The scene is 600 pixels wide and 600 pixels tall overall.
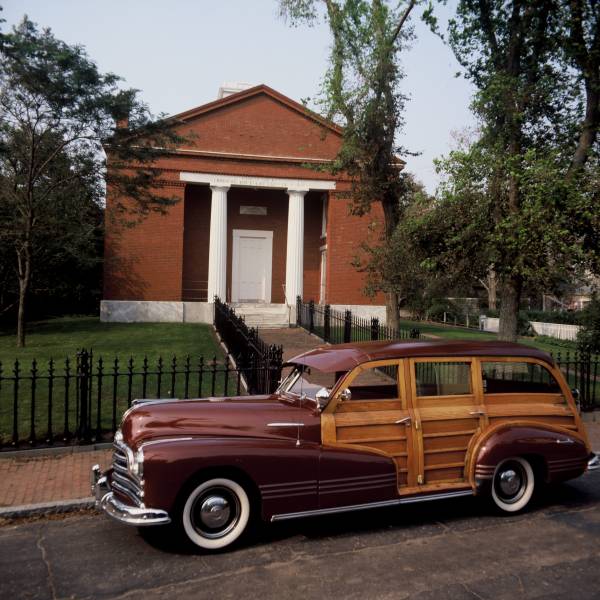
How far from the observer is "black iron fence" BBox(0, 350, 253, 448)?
732cm

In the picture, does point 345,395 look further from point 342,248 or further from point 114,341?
point 342,248

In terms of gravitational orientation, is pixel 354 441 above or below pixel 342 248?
below

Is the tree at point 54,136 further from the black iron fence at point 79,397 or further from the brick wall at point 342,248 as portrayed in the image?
the brick wall at point 342,248

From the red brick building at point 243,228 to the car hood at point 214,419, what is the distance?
17.8m

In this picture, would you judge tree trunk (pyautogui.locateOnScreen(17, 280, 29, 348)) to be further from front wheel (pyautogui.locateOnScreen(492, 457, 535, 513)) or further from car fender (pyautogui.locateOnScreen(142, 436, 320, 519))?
front wheel (pyautogui.locateOnScreen(492, 457, 535, 513))

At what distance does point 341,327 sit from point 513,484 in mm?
13088

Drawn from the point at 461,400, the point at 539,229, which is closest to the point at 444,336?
the point at 539,229

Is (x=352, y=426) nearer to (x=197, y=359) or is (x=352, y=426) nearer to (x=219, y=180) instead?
(x=197, y=359)

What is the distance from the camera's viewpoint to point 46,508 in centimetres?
554

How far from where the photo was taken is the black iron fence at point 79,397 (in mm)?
7320

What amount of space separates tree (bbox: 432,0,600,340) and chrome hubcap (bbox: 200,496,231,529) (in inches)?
296

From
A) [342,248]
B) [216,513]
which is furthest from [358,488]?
[342,248]

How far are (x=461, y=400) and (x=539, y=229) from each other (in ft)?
18.5

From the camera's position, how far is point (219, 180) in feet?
78.3
